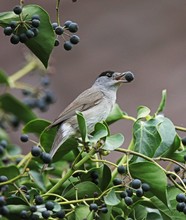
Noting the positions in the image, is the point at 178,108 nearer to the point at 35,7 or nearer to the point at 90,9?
the point at 90,9

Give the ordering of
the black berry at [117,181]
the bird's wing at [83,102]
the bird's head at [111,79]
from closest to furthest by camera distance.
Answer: the black berry at [117,181] → the bird's wing at [83,102] → the bird's head at [111,79]

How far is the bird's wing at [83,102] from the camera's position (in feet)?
7.80

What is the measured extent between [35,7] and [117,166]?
408 millimetres

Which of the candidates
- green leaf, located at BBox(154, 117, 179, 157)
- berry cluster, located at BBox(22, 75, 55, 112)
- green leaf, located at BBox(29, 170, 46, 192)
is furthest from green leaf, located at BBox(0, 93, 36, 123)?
green leaf, located at BBox(154, 117, 179, 157)

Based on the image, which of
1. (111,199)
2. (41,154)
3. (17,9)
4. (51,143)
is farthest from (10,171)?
(17,9)

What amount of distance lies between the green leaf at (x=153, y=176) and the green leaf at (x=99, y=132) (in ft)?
0.31

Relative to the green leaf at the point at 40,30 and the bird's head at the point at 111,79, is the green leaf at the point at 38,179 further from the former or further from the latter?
the bird's head at the point at 111,79

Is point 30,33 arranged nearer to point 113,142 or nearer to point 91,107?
point 113,142

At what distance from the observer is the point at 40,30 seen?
1.74 metres

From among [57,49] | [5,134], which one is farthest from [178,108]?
[5,134]

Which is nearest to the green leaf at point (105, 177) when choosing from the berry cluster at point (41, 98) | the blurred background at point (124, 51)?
the berry cluster at point (41, 98)

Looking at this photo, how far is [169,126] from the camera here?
180 cm

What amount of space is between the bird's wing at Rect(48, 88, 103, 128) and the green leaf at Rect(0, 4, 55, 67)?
0.48 metres

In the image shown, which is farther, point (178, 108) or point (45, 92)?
point (178, 108)
